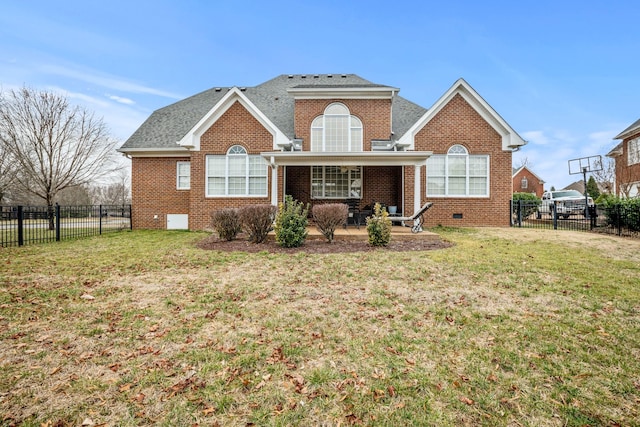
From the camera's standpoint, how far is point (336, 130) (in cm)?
1489

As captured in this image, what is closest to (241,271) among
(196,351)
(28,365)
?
(196,351)

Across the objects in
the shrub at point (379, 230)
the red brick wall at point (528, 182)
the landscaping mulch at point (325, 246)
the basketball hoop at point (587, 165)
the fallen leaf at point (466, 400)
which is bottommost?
the fallen leaf at point (466, 400)

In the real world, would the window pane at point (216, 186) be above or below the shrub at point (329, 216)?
above

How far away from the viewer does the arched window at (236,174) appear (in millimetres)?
13719

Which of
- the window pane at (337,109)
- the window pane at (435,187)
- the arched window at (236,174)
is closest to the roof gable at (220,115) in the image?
the arched window at (236,174)

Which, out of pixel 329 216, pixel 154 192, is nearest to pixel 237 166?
pixel 154 192

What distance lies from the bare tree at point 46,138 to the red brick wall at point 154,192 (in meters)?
6.42

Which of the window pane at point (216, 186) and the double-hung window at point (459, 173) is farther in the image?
the double-hung window at point (459, 173)

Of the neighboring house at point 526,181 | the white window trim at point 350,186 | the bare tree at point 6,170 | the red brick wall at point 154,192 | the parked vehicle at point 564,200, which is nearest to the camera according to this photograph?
the white window trim at point 350,186

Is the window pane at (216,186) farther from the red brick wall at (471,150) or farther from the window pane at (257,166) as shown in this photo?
the red brick wall at (471,150)

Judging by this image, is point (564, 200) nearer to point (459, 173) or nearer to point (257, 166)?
point (459, 173)

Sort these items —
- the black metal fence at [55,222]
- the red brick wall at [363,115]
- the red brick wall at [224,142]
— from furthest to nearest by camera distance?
the red brick wall at [363,115] < the red brick wall at [224,142] < the black metal fence at [55,222]

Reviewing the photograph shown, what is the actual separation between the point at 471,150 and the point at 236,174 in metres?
11.0

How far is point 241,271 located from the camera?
6242 millimetres
